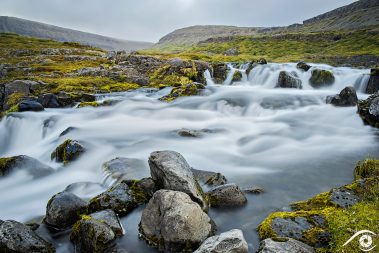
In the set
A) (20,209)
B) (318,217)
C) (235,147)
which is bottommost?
(20,209)

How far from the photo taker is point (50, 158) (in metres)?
13.7

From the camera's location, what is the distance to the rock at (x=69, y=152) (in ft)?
41.2

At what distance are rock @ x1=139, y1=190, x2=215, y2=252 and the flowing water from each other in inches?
18.1

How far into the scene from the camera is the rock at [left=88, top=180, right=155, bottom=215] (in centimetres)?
787

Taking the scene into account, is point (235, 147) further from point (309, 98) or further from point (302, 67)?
point (302, 67)

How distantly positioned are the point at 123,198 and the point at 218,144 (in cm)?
723

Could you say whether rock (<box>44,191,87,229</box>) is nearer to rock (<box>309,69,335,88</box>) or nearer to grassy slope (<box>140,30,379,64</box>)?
rock (<box>309,69,335,88</box>)

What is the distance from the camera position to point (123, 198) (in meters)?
8.15

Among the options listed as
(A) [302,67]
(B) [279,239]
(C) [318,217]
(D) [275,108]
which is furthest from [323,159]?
(A) [302,67]

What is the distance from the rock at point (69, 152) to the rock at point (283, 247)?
938 centimetres

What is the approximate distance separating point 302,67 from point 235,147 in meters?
25.7

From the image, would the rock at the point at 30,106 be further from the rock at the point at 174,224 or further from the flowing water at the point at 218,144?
the rock at the point at 174,224

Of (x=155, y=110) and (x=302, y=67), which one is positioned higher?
(x=302, y=67)

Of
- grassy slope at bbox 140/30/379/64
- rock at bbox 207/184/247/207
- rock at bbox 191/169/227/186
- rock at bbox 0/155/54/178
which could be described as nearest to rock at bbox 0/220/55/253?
rock at bbox 207/184/247/207
